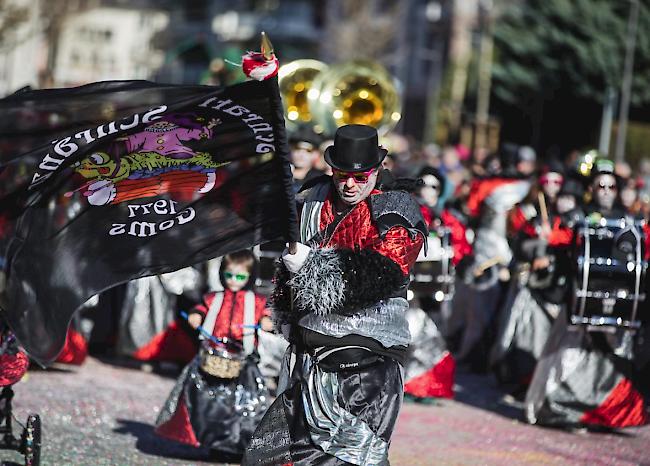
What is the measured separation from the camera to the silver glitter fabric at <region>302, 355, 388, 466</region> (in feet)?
18.5

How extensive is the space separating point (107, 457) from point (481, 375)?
18.5 ft

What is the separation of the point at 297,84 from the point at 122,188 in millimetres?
9698

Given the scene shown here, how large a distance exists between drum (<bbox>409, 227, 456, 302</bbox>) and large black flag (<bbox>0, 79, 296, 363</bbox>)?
456 cm

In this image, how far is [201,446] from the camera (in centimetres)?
774

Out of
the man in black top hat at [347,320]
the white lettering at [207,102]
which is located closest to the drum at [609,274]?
the man in black top hat at [347,320]

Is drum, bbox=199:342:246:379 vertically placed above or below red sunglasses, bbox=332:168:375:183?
below

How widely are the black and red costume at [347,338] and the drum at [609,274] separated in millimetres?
3200

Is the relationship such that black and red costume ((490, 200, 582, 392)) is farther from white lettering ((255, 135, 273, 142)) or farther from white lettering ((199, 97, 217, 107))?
white lettering ((199, 97, 217, 107))

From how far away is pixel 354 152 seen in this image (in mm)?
5770

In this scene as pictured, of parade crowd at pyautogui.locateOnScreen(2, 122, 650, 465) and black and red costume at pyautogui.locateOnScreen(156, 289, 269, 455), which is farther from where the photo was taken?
black and red costume at pyautogui.locateOnScreen(156, 289, 269, 455)

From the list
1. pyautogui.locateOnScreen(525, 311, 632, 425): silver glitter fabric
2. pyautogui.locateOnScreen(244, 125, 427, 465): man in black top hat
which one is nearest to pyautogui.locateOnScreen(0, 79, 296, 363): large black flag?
pyautogui.locateOnScreen(244, 125, 427, 465): man in black top hat

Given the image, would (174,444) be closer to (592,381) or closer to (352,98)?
(592,381)

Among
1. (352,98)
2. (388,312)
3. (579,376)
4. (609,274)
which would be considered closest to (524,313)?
(579,376)

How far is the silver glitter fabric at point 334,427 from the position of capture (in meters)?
5.64
